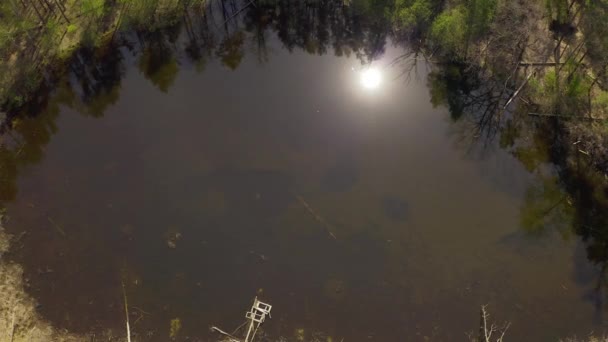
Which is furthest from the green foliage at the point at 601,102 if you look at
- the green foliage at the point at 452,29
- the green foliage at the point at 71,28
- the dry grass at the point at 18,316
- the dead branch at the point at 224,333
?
the green foliage at the point at 71,28

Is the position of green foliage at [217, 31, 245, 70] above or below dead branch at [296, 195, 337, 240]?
above

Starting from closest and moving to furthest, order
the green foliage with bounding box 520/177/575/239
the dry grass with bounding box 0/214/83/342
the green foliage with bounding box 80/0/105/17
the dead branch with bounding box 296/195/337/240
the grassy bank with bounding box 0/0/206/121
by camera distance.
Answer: the dry grass with bounding box 0/214/83/342, the green foliage with bounding box 520/177/575/239, the dead branch with bounding box 296/195/337/240, the grassy bank with bounding box 0/0/206/121, the green foliage with bounding box 80/0/105/17

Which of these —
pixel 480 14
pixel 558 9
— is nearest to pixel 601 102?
pixel 558 9

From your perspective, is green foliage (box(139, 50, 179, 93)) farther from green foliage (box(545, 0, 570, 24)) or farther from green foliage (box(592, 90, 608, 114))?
green foliage (box(592, 90, 608, 114))

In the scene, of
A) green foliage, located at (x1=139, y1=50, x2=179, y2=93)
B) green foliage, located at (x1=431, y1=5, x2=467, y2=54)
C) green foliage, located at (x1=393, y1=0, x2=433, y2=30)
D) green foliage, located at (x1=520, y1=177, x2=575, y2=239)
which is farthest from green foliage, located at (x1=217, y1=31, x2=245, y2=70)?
green foliage, located at (x1=520, y1=177, x2=575, y2=239)

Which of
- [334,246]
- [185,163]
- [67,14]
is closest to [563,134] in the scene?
[334,246]

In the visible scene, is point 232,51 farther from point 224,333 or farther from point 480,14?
point 224,333

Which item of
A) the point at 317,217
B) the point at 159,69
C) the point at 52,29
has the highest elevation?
the point at 52,29

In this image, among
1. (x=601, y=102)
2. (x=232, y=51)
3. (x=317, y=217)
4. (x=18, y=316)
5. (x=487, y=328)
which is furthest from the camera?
(x=232, y=51)

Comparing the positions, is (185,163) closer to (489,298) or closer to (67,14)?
(67,14)

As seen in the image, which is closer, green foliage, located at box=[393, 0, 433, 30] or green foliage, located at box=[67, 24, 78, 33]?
green foliage, located at box=[393, 0, 433, 30]
